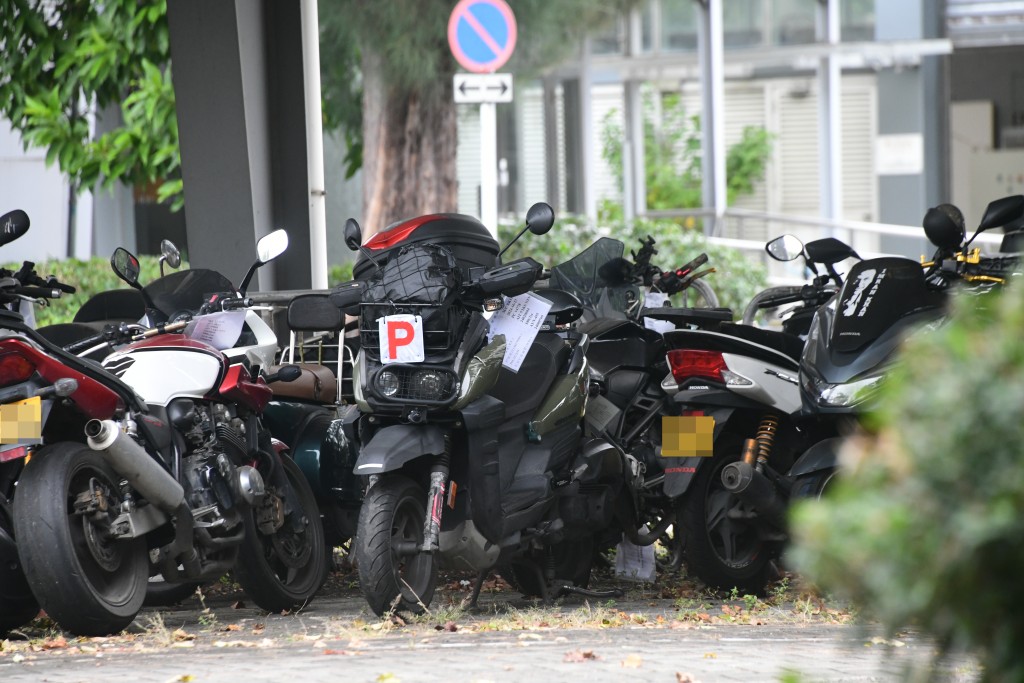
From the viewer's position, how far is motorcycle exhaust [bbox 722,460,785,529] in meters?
6.54

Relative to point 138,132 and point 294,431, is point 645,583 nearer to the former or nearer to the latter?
point 294,431

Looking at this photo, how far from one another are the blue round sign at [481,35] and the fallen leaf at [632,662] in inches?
240

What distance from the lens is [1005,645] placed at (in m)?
2.09

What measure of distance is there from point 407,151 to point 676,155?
13449 mm

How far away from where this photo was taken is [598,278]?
7.77 meters

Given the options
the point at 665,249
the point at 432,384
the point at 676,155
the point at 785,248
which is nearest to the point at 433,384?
the point at 432,384

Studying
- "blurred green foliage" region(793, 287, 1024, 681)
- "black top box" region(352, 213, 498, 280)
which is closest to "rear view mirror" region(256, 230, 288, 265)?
"black top box" region(352, 213, 498, 280)

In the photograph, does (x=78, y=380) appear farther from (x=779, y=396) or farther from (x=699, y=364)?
(x=779, y=396)

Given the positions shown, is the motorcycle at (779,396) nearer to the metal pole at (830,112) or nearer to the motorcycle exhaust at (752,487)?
the motorcycle exhaust at (752,487)

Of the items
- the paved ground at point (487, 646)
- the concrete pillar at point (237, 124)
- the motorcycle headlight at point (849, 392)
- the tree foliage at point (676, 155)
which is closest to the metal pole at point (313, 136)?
the concrete pillar at point (237, 124)

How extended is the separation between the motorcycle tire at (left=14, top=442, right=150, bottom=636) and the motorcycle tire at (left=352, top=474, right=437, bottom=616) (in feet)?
2.85

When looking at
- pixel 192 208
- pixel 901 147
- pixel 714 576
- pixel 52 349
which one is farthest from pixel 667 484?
pixel 901 147

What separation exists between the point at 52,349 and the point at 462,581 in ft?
8.66

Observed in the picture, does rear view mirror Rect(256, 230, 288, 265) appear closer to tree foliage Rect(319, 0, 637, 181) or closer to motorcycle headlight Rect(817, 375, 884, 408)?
motorcycle headlight Rect(817, 375, 884, 408)
